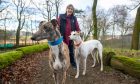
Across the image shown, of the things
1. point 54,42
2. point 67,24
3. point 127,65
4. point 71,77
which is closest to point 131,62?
point 127,65

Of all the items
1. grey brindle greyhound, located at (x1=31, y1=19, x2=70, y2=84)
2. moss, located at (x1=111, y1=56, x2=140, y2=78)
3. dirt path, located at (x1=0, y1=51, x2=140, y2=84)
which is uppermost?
grey brindle greyhound, located at (x1=31, y1=19, x2=70, y2=84)

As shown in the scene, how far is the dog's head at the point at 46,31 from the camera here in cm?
541

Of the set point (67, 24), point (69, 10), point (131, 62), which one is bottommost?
point (131, 62)

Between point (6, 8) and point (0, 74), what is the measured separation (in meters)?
28.1

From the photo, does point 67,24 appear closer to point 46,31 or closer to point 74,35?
point 74,35

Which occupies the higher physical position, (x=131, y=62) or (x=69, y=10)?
(x=69, y=10)

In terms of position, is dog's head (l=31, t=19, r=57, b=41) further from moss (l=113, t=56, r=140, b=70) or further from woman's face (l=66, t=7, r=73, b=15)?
moss (l=113, t=56, r=140, b=70)

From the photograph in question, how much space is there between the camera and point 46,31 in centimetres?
557

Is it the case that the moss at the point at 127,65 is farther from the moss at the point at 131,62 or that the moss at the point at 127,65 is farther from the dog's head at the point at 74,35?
the dog's head at the point at 74,35

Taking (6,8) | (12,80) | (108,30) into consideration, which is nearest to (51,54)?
(12,80)

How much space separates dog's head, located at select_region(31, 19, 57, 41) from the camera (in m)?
Result: 5.41

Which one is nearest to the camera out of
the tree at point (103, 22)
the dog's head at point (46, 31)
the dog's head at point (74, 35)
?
the dog's head at point (46, 31)

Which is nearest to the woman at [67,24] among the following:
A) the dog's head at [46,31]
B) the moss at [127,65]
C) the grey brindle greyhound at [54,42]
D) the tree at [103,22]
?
the moss at [127,65]

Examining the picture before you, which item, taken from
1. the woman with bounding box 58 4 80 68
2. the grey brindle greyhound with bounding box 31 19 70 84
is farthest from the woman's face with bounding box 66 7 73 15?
the grey brindle greyhound with bounding box 31 19 70 84
